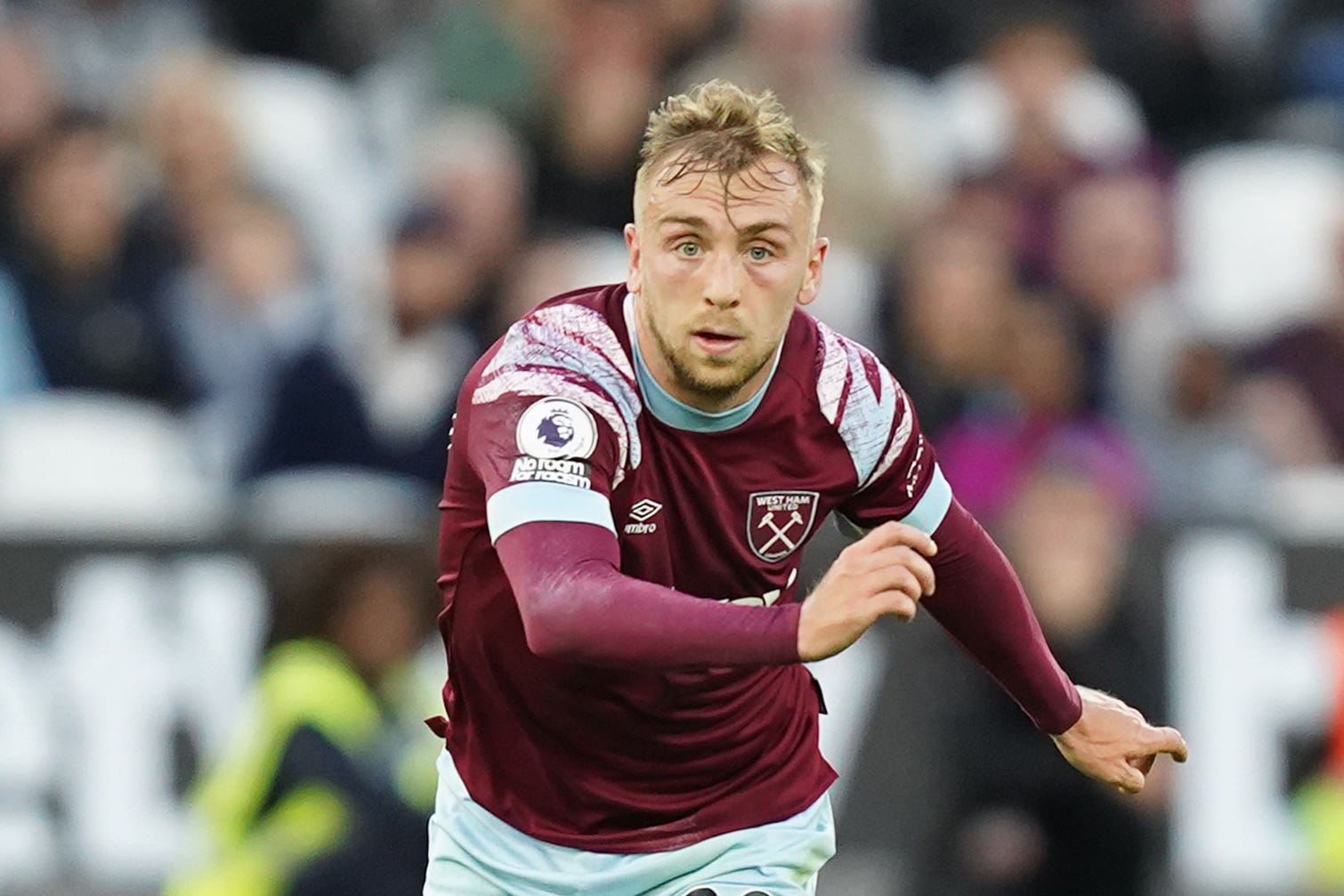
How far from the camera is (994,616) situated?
5078 millimetres

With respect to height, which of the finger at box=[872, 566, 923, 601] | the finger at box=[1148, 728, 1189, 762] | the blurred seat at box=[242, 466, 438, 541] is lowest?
Result: the blurred seat at box=[242, 466, 438, 541]

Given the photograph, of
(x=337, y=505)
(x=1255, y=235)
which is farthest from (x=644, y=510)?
(x=1255, y=235)

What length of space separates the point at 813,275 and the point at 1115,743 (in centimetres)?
110

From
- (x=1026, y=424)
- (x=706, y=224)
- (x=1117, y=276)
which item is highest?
(x=706, y=224)

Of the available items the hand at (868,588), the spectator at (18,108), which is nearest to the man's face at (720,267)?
the hand at (868,588)

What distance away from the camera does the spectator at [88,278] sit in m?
10.6

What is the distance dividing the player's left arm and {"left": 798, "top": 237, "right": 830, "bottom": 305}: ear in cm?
34

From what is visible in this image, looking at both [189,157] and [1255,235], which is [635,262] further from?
[1255,235]

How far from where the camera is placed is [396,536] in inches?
344

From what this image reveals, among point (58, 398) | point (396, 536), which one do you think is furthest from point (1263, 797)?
point (58, 398)

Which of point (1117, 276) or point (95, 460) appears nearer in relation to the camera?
point (95, 460)

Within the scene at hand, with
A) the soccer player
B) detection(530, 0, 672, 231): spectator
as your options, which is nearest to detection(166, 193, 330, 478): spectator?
detection(530, 0, 672, 231): spectator

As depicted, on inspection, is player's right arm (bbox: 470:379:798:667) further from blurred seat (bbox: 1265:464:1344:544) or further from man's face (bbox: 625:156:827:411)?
blurred seat (bbox: 1265:464:1344:544)

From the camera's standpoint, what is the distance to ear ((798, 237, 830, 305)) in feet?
15.6
